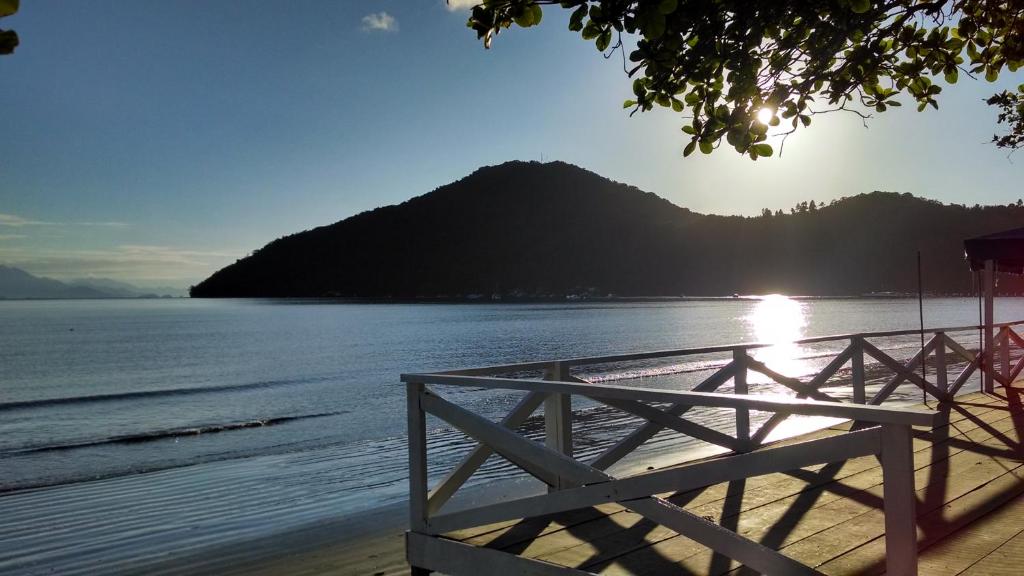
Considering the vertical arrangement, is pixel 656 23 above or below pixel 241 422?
above

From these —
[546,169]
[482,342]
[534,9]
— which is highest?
[546,169]

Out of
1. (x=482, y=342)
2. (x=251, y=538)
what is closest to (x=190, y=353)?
(x=482, y=342)

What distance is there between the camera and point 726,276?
17275 cm

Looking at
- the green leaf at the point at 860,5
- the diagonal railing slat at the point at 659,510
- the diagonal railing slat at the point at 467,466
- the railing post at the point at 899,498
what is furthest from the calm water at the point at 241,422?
the railing post at the point at 899,498

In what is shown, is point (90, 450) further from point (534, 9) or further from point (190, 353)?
point (190, 353)

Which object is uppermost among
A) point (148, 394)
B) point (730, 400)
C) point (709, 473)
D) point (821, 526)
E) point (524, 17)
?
point (524, 17)

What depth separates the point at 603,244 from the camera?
576ft

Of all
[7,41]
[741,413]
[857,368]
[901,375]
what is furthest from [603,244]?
[7,41]

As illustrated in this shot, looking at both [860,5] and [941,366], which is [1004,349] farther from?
[860,5]

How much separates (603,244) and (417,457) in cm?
17330

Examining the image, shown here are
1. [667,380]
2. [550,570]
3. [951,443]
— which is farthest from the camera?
[667,380]

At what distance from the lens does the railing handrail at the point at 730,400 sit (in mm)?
2161

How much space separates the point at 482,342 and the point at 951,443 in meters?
48.7

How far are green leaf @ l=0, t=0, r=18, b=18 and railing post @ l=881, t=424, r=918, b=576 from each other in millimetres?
2574
